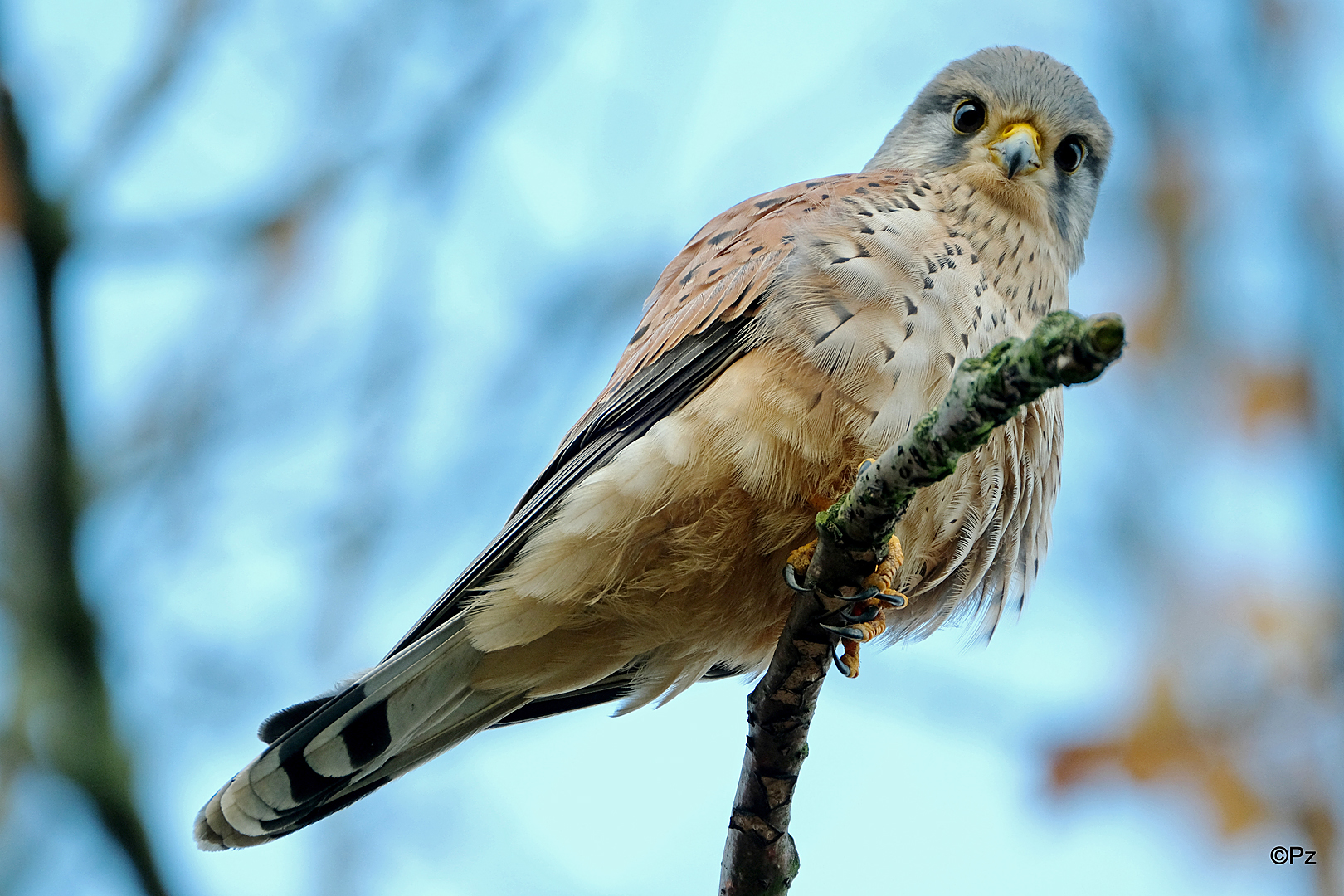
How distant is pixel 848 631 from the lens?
2.29 metres

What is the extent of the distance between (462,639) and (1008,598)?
1408mm

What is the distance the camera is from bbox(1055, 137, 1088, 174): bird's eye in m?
3.45

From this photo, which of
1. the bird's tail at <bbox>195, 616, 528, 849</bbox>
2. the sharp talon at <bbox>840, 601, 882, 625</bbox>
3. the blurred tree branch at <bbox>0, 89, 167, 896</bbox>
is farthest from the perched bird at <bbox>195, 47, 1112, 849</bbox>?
the blurred tree branch at <bbox>0, 89, 167, 896</bbox>

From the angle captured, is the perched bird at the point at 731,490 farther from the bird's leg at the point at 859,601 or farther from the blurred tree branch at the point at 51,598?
the blurred tree branch at the point at 51,598

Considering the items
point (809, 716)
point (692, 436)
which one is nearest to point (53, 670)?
point (692, 436)

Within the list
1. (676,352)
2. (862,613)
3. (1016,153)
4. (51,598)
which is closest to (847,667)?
(862,613)

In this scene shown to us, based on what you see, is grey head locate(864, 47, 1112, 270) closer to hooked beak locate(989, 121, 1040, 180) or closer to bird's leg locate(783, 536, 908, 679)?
hooked beak locate(989, 121, 1040, 180)

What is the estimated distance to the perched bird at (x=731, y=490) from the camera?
8.30ft

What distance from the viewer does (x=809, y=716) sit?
7.70 ft

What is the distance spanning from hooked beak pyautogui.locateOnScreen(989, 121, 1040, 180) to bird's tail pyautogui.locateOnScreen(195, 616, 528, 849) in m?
1.86

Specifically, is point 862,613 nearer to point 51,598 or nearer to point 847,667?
point 847,667

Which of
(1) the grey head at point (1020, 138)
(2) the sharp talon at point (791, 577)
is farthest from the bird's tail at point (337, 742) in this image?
(1) the grey head at point (1020, 138)

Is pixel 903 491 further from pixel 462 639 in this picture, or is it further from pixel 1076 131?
pixel 1076 131

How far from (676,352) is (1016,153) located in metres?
1.13
